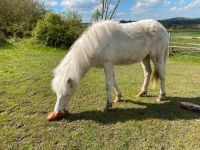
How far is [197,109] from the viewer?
5.22 meters

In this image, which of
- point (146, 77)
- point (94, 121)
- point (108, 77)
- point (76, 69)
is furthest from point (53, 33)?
point (94, 121)

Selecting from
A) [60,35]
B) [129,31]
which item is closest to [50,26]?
[60,35]

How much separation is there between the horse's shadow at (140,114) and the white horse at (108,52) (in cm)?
21

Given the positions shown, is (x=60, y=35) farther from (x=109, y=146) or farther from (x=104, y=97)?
(x=109, y=146)

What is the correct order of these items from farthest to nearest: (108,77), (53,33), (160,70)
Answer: (53,33)
(160,70)
(108,77)

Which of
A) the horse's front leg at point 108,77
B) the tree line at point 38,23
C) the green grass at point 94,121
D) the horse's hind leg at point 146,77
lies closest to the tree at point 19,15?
the tree line at point 38,23

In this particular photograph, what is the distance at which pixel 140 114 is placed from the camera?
4.99 m

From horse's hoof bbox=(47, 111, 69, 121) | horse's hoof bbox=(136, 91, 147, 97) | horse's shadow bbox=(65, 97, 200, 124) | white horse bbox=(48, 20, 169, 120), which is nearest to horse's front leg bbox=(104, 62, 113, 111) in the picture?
white horse bbox=(48, 20, 169, 120)

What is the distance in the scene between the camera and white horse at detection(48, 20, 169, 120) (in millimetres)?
4504

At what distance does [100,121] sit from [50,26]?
11.4 metres

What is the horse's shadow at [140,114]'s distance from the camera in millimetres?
4742

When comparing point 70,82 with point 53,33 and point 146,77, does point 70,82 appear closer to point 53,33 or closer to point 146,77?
point 146,77

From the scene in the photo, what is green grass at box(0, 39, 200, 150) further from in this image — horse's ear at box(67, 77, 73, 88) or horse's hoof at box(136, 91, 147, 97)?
horse's ear at box(67, 77, 73, 88)

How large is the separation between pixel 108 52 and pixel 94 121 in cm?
125
